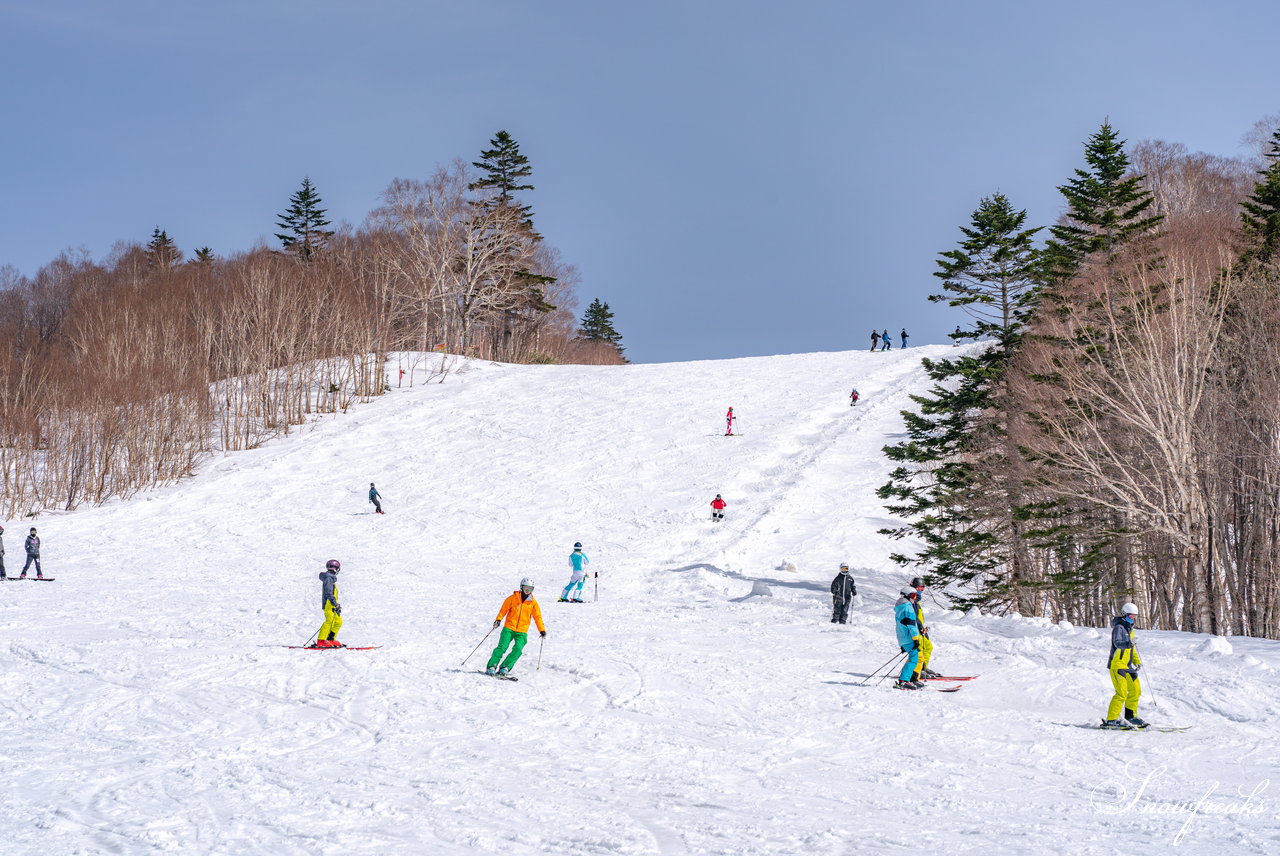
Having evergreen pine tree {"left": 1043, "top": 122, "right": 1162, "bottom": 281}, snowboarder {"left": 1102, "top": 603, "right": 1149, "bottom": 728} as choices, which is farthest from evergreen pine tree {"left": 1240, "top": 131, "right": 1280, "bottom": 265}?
snowboarder {"left": 1102, "top": 603, "right": 1149, "bottom": 728}

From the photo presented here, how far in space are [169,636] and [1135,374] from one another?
2152 centimetres

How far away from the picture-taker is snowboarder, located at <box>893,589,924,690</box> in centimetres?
1396

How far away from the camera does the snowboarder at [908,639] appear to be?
550 inches

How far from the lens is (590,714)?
1230 cm

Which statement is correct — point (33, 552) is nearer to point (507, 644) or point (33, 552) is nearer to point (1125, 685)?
point (507, 644)

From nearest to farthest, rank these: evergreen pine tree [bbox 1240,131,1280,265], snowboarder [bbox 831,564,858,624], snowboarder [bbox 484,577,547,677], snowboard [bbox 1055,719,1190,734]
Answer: snowboard [bbox 1055,719,1190,734] → snowboarder [bbox 484,577,547,677] → snowboarder [bbox 831,564,858,624] → evergreen pine tree [bbox 1240,131,1280,265]

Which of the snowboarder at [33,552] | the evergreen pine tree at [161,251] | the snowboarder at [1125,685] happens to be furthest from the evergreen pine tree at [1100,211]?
the evergreen pine tree at [161,251]

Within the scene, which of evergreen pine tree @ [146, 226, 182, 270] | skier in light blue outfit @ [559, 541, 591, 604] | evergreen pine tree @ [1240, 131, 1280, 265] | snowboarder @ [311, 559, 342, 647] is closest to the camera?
snowboarder @ [311, 559, 342, 647]

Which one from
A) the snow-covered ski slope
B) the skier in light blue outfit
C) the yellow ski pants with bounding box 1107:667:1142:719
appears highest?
the skier in light blue outfit

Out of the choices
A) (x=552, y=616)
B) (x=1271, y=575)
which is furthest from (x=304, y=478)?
(x=1271, y=575)
